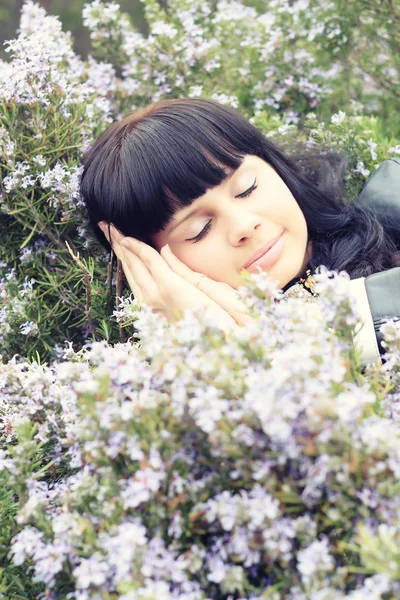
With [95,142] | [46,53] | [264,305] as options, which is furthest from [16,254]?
[264,305]

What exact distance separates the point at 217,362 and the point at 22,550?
0.48m

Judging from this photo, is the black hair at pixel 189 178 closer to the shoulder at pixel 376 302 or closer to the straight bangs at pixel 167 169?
the straight bangs at pixel 167 169

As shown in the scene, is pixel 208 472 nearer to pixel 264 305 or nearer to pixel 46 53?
pixel 264 305

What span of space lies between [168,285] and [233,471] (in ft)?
2.92

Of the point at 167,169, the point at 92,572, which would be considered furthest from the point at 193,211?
the point at 92,572

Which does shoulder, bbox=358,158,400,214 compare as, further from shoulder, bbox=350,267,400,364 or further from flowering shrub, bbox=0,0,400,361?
shoulder, bbox=350,267,400,364

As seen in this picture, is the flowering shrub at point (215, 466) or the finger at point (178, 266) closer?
the flowering shrub at point (215, 466)

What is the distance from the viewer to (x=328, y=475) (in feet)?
3.11

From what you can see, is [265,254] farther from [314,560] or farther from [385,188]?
[314,560]

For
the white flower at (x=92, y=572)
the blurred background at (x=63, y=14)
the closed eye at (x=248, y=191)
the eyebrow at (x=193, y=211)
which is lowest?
the blurred background at (x=63, y=14)

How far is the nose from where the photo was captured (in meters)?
1.83

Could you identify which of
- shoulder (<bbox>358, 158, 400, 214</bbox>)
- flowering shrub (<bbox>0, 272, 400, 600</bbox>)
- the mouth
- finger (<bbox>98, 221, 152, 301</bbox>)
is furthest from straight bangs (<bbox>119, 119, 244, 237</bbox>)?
flowering shrub (<bbox>0, 272, 400, 600</bbox>)

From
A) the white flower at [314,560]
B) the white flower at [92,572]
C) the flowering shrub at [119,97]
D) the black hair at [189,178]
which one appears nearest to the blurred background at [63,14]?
the flowering shrub at [119,97]

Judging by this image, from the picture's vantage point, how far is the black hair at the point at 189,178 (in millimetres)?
1895
